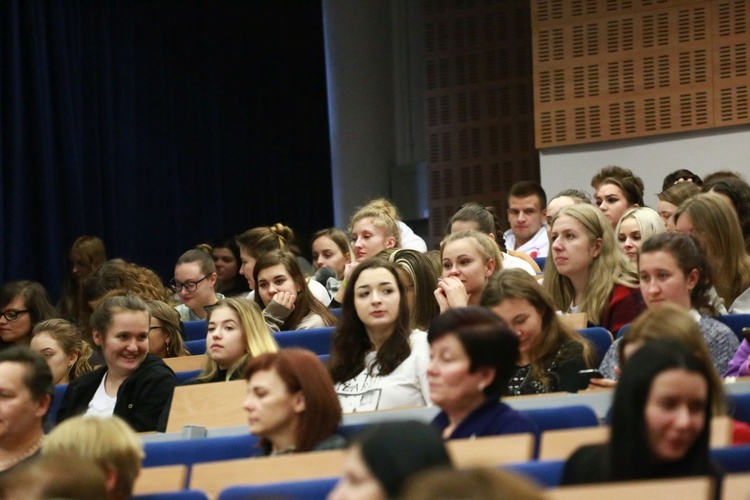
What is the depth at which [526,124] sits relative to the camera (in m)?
9.99

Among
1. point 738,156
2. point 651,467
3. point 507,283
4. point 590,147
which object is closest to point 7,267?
point 590,147

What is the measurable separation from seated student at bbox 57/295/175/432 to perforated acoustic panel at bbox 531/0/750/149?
4692 millimetres

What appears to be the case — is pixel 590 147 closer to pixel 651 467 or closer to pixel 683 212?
pixel 683 212

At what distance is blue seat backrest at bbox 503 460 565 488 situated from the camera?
243cm

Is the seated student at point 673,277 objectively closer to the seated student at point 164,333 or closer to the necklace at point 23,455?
the necklace at point 23,455

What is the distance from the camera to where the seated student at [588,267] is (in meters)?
4.65

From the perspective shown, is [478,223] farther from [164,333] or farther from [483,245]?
[164,333]

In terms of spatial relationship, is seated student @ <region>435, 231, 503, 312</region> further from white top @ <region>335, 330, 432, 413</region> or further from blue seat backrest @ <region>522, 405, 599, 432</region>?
blue seat backrest @ <region>522, 405, 599, 432</region>

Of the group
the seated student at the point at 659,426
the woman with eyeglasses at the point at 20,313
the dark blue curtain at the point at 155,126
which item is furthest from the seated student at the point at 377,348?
the dark blue curtain at the point at 155,126

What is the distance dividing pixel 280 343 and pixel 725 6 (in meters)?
4.59

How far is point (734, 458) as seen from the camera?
2.46 meters

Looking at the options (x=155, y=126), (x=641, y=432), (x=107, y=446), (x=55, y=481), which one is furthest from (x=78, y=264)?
(x=641, y=432)

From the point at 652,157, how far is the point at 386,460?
22.6 feet

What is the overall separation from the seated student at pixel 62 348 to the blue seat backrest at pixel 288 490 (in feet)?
9.71
